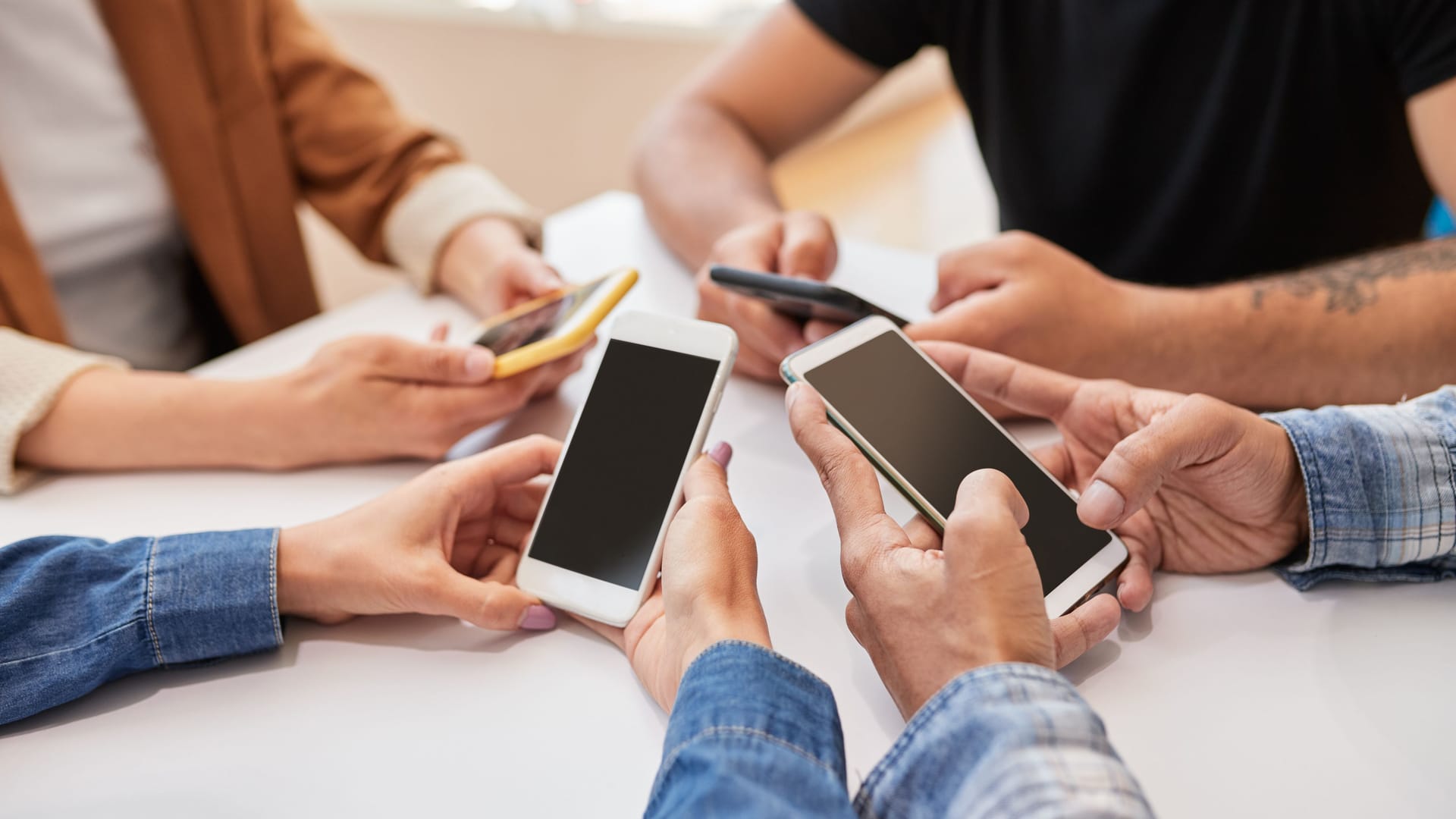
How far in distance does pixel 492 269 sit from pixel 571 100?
151 cm

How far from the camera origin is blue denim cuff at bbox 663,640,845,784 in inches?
16.0

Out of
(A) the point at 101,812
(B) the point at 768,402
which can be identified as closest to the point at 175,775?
(A) the point at 101,812

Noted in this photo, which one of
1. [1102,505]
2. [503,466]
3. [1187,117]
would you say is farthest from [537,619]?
[1187,117]

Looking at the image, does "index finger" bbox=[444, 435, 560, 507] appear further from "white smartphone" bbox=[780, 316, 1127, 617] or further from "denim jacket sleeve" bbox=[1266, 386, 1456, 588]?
"denim jacket sleeve" bbox=[1266, 386, 1456, 588]

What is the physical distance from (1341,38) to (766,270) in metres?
0.66

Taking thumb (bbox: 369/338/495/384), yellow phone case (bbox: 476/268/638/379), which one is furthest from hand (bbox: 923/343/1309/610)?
thumb (bbox: 369/338/495/384)

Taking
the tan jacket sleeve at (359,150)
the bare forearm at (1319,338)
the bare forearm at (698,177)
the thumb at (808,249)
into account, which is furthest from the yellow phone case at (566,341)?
the bare forearm at (1319,338)

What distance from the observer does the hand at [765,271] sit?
0.76 meters

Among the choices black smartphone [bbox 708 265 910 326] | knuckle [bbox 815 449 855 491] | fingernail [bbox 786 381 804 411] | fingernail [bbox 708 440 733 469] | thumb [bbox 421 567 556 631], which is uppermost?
black smartphone [bbox 708 265 910 326]

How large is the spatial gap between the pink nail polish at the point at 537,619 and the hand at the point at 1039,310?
0.37 metres

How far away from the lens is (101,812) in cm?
47

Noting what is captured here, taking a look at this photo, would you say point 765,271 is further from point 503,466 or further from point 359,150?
point 359,150

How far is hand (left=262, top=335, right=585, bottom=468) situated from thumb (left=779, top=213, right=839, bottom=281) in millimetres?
288

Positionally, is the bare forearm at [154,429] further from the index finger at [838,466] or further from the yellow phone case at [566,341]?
the index finger at [838,466]
